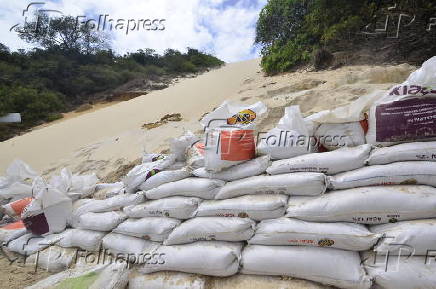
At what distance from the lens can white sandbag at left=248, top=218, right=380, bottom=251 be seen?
1.53 meters

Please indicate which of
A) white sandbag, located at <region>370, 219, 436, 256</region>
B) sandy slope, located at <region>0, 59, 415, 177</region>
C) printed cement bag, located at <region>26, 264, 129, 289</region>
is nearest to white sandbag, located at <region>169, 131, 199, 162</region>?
printed cement bag, located at <region>26, 264, 129, 289</region>

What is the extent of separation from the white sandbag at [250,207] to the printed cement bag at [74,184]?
1559mm

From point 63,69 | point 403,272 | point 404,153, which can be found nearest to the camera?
point 403,272

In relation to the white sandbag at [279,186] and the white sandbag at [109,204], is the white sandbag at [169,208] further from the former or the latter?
the white sandbag at [279,186]

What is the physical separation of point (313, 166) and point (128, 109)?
25.5 ft

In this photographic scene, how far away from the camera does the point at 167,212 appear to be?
2096mm

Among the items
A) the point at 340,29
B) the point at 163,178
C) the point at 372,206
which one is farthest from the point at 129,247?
the point at 340,29

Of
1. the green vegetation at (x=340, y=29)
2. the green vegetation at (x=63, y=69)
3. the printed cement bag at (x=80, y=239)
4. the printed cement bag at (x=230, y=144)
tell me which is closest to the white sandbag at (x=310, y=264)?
the printed cement bag at (x=230, y=144)

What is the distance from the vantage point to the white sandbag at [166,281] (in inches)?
67.0

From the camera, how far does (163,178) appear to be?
2326 mm

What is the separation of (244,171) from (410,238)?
40.8 inches

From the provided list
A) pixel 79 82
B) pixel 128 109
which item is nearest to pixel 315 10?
pixel 128 109

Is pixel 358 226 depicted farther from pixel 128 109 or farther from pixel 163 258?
pixel 128 109

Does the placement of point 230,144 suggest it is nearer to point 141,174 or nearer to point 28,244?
point 141,174
